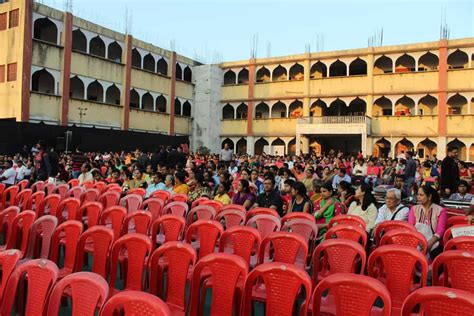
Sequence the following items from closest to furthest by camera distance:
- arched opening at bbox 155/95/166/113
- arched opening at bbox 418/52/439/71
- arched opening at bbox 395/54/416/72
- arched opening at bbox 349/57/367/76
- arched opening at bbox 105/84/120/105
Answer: arched opening at bbox 418/52/439/71, arched opening at bbox 105/84/120/105, arched opening at bbox 395/54/416/72, arched opening at bbox 349/57/367/76, arched opening at bbox 155/95/166/113

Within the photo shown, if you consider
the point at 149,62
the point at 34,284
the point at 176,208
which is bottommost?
the point at 34,284

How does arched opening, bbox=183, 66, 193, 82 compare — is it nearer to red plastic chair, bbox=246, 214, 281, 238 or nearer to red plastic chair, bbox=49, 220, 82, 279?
red plastic chair, bbox=246, 214, 281, 238

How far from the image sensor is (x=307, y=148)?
28.2m

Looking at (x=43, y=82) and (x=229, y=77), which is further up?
(x=229, y=77)

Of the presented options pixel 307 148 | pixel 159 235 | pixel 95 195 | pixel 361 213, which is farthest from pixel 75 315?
pixel 307 148

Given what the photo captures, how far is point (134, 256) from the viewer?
147 inches

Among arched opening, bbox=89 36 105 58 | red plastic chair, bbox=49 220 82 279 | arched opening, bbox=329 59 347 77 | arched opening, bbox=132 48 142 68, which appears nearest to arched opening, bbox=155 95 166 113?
arched opening, bbox=132 48 142 68

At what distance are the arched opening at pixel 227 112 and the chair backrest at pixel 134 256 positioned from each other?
30216 mm

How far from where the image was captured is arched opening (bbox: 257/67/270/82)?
3244 cm

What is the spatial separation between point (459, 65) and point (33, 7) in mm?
26265

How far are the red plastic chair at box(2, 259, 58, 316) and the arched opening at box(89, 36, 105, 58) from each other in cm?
2566

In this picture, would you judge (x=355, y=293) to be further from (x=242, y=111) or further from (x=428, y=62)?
(x=242, y=111)

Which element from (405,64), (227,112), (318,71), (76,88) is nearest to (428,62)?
(405,64)

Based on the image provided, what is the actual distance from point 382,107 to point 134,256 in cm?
2739
